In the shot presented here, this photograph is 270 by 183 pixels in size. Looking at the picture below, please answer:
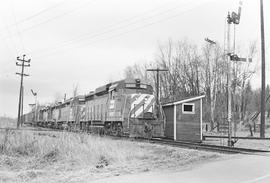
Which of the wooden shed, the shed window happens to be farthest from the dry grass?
the shed window

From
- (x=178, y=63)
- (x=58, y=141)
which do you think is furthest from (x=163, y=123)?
(x=178, y=63)

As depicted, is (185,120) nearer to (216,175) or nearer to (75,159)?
(75,159)

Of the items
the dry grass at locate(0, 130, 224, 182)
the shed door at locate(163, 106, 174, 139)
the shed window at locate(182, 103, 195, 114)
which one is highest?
the shed window at locate(182, 103, 195, 114)

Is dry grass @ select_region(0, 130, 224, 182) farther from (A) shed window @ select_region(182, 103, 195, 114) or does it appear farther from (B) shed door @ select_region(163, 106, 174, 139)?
(A) shed window @ select_region(182, 103, 195, 114)

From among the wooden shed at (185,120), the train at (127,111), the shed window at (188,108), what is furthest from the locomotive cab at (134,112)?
the shed window at (188,108)

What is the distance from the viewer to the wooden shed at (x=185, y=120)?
21.2 m

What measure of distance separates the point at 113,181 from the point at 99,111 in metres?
17.6

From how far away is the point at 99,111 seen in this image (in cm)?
2539

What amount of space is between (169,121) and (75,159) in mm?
11059

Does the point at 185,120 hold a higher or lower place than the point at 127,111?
lower

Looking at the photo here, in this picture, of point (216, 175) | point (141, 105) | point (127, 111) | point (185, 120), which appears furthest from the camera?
point (185, 120)

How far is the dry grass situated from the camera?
374 inches

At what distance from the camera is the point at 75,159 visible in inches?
466

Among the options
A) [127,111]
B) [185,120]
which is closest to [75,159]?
[127,111]
